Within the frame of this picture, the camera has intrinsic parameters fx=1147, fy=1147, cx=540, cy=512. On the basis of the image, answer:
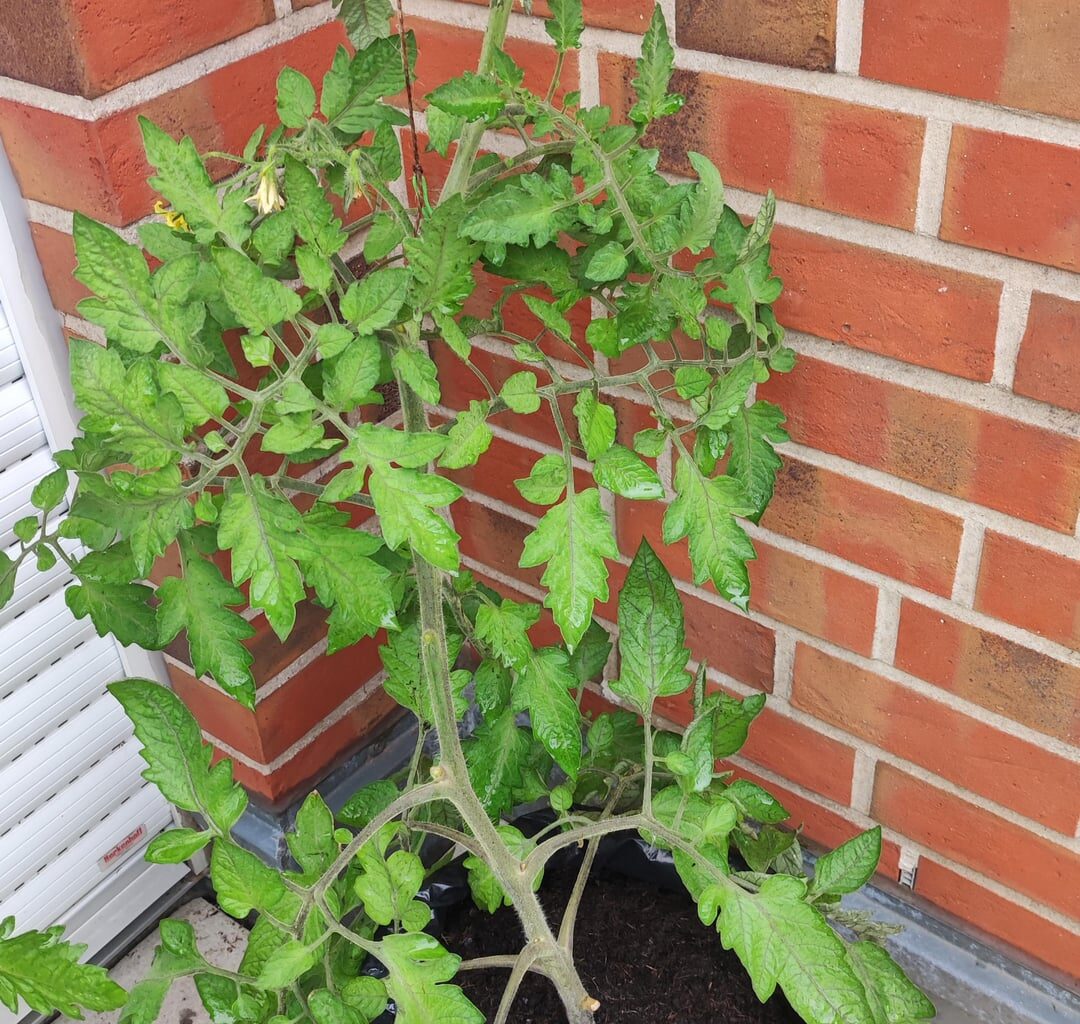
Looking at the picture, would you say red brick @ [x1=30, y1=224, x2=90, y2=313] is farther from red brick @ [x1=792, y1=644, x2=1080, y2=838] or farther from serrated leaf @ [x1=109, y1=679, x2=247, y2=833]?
A: red brick @ [x1=792, y1=644, x2=1080, y2=838]

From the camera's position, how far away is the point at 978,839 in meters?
1.19

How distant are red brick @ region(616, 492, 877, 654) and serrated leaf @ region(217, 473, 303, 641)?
554 millimetres

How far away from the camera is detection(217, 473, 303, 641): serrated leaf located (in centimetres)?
68

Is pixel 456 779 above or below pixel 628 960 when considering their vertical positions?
above

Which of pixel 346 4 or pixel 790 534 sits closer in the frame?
pixel 346 4

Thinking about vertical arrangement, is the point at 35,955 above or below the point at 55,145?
below

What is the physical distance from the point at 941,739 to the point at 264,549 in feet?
2.50

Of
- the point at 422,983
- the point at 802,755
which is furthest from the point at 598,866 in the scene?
the point at 422,983

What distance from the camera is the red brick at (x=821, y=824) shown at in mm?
1282

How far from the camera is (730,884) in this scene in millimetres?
856

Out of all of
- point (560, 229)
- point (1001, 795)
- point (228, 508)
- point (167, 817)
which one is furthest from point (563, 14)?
point (167, 817)

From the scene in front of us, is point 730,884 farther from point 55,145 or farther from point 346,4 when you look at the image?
point 55,145

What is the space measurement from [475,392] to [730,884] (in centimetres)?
64

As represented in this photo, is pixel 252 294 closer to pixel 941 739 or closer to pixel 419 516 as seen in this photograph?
pixel 419 516
